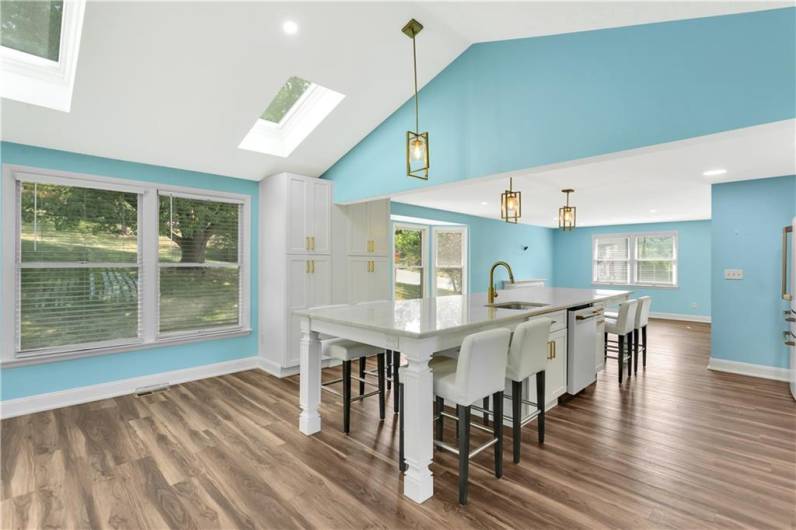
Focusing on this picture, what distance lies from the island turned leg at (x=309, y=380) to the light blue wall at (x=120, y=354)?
1.98 meters

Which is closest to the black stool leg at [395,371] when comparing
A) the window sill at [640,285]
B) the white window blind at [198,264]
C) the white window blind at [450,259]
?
the white window blind at [198,264]


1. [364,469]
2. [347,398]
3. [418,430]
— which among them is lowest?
[364,469]

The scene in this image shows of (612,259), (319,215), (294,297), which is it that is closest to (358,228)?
(319,215)

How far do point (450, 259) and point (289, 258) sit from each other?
418cm

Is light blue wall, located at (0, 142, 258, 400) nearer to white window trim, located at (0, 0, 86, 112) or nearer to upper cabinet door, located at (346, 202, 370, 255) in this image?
white window trim, located at (0, 0, 86, 112)

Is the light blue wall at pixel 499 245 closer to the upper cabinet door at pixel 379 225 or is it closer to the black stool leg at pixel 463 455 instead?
the upper cabinet door at pixel 379 225

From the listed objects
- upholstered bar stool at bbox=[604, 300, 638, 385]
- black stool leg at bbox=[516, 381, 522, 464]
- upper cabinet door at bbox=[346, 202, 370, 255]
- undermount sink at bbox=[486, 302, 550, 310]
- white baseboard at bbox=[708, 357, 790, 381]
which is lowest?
white baseboard at bbox=[708, 357, 790, 381]

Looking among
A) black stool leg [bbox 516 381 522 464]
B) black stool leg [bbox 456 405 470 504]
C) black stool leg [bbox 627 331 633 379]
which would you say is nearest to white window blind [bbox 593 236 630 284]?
black stool leg [bbox 627 331 633 379]

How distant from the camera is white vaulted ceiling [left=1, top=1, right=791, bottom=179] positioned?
246cm

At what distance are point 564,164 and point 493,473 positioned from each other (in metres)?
2.18

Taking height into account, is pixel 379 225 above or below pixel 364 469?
above

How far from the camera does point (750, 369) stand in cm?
435

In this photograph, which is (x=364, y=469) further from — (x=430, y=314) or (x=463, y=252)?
(x=463, y=252)

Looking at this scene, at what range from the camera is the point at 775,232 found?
4.23 metres
